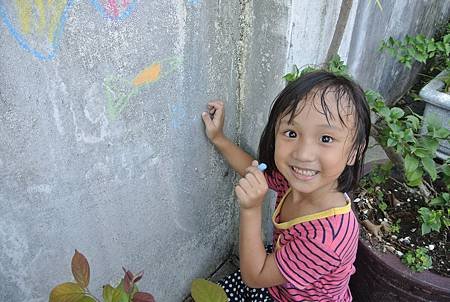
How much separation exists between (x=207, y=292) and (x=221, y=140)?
722 millimetres

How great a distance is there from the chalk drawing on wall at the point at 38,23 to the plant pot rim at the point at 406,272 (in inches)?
49.4

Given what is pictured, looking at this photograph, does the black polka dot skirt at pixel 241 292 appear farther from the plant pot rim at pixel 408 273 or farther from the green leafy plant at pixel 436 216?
the green leafy plant at pixel 436 216

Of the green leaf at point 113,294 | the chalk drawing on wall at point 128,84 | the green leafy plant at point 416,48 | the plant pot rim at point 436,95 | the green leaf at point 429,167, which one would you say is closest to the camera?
the green leaf at point 113,294

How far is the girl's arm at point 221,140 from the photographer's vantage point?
1.56 metres

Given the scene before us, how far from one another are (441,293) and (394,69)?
5.97 ft

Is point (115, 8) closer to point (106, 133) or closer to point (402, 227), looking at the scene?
point (106, 133)

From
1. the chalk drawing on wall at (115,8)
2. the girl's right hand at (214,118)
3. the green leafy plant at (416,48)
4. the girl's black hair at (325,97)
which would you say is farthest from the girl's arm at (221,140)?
the green leafy plant at (416,48)

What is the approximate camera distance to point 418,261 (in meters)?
1.66

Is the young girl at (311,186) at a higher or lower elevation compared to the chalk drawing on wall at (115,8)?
lower

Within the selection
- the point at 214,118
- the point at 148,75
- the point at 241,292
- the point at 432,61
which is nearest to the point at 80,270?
the point at 148,75

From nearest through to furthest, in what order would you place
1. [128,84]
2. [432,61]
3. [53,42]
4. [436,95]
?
1. [53,42]
2. [128,84]
3. [436,95]
4. [432,61]

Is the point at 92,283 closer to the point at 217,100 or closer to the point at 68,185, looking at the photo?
the point at 68,185

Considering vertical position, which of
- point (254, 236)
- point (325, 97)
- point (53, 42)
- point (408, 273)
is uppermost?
→ point (53, 42)

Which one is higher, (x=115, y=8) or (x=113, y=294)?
(x=115, y=8)
